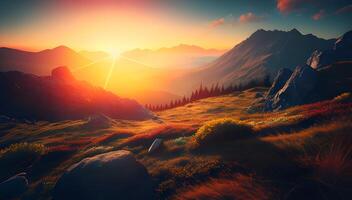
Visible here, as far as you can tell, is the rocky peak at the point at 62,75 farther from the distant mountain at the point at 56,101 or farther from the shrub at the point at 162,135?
the shrub at the point at 162,135

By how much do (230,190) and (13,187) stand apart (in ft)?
42.4

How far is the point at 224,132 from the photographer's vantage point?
45.7ft

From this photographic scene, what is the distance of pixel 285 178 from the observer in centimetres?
873

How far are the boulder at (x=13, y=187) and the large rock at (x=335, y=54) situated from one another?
239 ft

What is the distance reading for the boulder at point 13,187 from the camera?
1423 centimetres

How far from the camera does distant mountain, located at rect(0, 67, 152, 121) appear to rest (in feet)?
288

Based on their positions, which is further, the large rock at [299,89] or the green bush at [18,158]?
the large rock at [299,89]

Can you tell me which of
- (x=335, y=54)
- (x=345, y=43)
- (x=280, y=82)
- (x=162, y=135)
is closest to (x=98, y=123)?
(x=162, y=135)

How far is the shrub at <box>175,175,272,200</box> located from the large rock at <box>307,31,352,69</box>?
70727 millimetres

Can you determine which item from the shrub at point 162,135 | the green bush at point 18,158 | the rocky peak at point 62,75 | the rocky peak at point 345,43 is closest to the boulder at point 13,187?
the green bush at point 18,158

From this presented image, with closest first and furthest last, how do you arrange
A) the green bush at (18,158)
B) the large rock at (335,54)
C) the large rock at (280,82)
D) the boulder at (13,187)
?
the boulder at (13,187), the green bush at (18,158), the large rock at (280,82), the large rock at (335,54)

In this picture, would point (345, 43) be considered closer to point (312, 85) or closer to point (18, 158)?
point (312, 85)

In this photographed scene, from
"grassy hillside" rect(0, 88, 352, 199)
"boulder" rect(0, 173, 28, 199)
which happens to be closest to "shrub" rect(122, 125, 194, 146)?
"grassy hillside" rect(0, 88, 352, 199)

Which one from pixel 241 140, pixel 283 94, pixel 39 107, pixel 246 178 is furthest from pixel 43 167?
pixel 39 107
